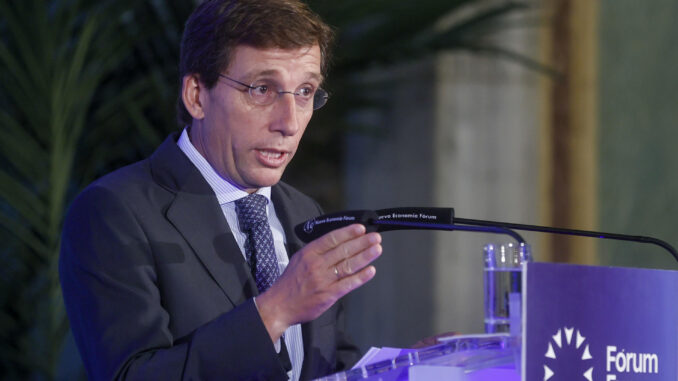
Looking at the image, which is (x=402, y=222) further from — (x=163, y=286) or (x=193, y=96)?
(x=193, y=96)

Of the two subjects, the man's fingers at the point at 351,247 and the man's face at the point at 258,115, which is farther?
the man's face at the point at 258,115

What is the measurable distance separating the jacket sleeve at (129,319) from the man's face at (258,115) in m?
0.24

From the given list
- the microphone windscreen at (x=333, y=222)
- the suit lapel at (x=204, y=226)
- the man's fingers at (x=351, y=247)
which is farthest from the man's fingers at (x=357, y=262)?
the suit lapel at (x=204, y=226)

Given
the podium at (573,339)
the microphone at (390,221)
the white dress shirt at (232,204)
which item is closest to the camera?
the podium at (573,339)

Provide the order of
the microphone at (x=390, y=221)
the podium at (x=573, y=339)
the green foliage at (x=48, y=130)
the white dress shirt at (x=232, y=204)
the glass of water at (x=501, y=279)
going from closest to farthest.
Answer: the podium at (x=573, y=339), the microphone at (x=390, y=221), the glass of water at (x=501, y=279), the white dress shirt at (x=232, y=204), the green foliage at (x=48, y=130)

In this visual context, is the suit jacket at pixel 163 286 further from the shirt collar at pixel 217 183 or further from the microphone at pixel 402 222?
the microphone at pixel 402 222

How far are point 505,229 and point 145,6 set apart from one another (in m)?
2.08

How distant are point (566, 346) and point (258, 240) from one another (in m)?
0.71

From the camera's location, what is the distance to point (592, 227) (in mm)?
4586

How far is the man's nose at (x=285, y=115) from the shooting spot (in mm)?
1717

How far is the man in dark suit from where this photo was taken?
1.47 m

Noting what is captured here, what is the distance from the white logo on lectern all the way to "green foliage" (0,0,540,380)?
203 centimetres

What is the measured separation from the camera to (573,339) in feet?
4.20

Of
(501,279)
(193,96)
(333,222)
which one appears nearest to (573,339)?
(501,279)
